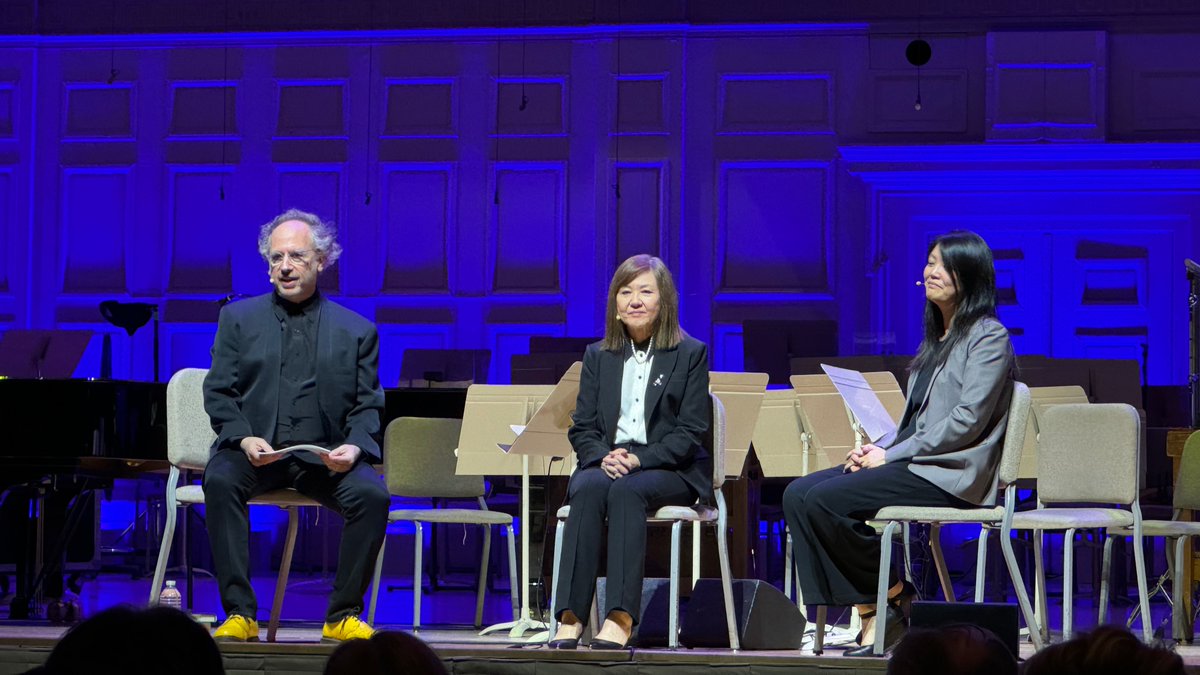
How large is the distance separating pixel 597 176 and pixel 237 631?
6.04 metres

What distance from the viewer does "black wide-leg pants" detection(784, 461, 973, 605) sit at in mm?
4031

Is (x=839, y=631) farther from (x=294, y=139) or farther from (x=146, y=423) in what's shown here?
(x=294, y=139)

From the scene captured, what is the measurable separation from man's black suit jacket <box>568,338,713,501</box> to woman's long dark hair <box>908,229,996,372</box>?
0.67 metres

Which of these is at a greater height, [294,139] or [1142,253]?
[294,139]

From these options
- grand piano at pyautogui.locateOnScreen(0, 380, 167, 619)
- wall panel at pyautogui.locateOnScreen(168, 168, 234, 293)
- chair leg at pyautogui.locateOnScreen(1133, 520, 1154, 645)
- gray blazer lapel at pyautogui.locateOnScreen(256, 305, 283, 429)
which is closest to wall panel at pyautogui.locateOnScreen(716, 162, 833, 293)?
wall panel at pyautogui.locateOnScreen(168, 168, 234, 293)

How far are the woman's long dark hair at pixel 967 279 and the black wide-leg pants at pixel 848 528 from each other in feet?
1.28

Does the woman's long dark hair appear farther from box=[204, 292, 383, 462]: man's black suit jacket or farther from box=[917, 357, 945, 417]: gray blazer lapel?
box=[204, 292, 383, 462]: man's black suit jacket

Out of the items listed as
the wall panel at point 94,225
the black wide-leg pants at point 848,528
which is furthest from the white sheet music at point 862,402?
the wall panel at point 94,225

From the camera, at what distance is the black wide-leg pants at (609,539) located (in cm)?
402

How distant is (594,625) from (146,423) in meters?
2.30

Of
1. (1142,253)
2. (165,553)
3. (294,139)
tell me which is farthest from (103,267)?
(1142,253)

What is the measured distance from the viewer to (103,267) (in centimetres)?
1003

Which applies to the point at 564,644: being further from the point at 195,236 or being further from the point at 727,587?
the point at 195,236

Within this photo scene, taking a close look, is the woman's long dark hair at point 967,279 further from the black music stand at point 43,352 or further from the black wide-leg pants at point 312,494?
the black music stand at point 43,352
